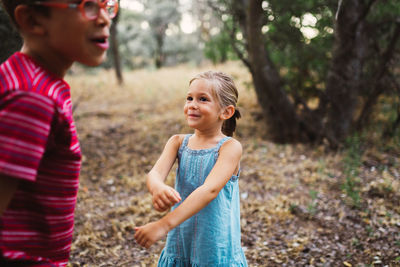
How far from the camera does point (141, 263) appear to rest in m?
2.92

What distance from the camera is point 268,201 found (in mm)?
3994

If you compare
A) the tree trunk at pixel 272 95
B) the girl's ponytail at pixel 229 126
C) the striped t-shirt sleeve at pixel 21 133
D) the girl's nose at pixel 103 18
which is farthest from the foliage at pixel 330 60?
the striped t-shirt sleeve at pixel 21 133

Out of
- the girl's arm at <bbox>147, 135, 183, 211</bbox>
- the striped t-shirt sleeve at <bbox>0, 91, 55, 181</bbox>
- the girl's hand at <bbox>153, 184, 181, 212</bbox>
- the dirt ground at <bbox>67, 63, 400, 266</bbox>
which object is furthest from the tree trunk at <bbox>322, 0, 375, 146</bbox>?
the striped t-shirt sleeve at <bbox>0, 91, 55, 181</bbox>

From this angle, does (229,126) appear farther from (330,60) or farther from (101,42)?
(330,60)

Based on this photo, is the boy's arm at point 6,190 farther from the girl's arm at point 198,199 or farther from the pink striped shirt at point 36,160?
the girl's arm at point 198,199

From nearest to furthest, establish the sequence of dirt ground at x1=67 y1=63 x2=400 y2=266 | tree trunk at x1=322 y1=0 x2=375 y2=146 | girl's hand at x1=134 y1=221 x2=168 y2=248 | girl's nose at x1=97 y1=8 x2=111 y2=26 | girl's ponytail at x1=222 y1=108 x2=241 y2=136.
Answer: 1. girl's nose at x1=97 y1=8 x2=111 y2=26
2. girl's hand at x1=134 y1=221 x2=168 y2=248
3. girl's ponytail at x1=222 y1=108 x2=241 y2=136
4. dirt ground at x1=67 y1=63 x2=400 y2=266
5. tree trunk at x1=322 y1=0 x2=375 y2=146

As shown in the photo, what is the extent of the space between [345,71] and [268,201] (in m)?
2.96

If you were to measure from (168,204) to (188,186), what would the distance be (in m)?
0.32

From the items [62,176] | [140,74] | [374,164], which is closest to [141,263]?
[62,176]

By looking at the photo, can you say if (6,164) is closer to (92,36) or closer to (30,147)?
(30,147)

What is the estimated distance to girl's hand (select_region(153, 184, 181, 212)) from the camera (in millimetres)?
1356

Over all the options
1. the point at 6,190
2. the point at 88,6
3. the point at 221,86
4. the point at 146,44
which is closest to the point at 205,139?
the point at 221,86

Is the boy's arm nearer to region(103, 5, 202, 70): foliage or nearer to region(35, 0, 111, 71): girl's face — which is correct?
region(35, 0, 111, 71): girl's face

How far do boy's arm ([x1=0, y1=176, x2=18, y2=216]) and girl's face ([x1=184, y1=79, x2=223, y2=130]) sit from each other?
86 cm
